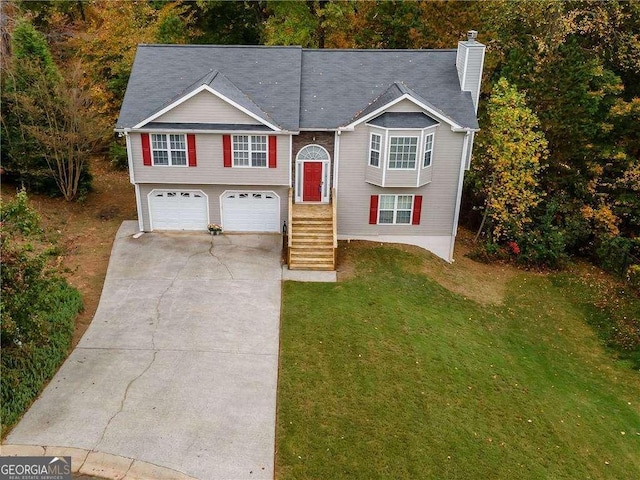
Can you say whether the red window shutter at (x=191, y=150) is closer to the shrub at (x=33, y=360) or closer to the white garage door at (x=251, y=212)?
the white garage door at (x=251, y=212)

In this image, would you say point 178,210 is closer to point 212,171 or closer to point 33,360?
point 212,171

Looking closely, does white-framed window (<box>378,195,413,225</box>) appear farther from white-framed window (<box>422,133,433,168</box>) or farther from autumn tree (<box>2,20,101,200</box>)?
autumn tree (<box>2,20,101,200</box>)

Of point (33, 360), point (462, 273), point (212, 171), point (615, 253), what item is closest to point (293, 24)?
point (212, 171)

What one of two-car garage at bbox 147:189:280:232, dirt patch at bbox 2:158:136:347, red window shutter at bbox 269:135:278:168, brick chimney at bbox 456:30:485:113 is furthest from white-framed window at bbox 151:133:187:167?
brick chimney at bbox 456:30:485:113

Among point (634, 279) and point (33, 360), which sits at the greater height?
point (33, 360)

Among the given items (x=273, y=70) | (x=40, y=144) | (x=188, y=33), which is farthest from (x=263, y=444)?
(x=188, y=33)

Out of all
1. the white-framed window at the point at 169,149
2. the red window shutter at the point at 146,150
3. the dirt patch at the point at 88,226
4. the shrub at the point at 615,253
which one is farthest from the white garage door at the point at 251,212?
the shrub at the point at 615,253
